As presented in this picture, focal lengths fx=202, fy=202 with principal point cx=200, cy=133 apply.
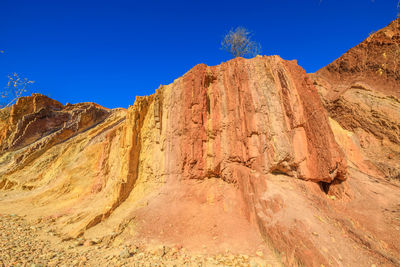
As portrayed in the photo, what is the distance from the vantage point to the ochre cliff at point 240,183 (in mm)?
5402

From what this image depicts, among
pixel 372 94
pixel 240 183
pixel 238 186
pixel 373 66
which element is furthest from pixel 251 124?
pixel 373 66

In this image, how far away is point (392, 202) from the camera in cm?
683

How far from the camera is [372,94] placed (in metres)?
12.6

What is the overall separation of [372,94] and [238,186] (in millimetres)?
11732

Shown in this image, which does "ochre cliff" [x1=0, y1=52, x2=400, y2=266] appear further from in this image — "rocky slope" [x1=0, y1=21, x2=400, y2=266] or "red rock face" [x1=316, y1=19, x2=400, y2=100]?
"red rock face" [x1=316, y1=19, x2=400, y2=100]

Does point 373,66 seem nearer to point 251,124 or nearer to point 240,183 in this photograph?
point 251,124

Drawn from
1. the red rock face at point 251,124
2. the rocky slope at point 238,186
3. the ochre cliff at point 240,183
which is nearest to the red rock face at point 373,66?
the rocky slope at point 238,186

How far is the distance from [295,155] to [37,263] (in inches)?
308

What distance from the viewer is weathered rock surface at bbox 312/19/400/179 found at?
1062 centimetres

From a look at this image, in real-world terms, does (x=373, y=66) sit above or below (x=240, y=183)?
above

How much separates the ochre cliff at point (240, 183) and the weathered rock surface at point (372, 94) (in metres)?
1.58

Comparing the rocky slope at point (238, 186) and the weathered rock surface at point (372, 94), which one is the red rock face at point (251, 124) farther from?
the weathered rock surface at point (372, 94)

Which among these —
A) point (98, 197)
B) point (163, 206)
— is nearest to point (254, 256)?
point (163, 206)

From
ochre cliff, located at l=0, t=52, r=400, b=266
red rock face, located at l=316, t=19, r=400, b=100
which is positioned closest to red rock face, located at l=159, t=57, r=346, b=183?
ochre cliff, located at l=0, t=52, r=400, b=266
